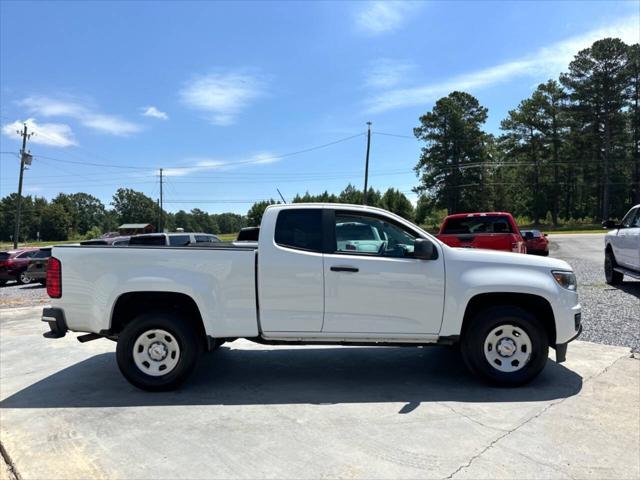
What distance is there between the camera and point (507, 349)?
4.77 m

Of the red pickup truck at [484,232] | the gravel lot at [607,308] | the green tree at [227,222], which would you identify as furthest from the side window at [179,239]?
the green tree at [227,222]

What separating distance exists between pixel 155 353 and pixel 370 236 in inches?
99.3

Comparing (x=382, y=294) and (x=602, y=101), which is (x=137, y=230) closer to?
(x=602, y=101)

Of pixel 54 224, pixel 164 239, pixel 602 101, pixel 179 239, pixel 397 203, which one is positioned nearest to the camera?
pixel 164 239

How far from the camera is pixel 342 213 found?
4992 millimetres

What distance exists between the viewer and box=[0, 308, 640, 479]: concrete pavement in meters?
3.28

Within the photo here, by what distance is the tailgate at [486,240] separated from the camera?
32.6 feet

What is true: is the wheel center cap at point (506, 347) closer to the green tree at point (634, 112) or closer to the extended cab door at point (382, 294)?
the extended cab door at point (382, 294)

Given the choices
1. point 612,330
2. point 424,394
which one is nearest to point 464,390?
point 424,394

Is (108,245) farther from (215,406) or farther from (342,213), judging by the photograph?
(342,213)

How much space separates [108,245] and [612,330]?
7.20 m

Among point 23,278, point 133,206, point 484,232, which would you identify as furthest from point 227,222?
point 484,232

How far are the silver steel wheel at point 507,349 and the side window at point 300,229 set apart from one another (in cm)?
200

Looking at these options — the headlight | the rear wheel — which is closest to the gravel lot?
the headlight
